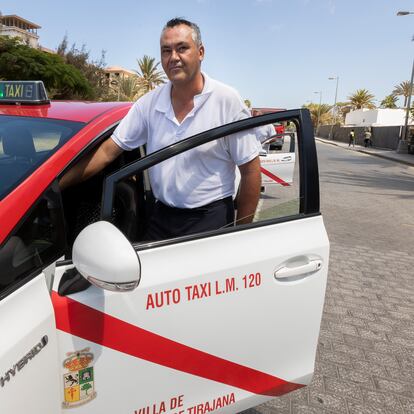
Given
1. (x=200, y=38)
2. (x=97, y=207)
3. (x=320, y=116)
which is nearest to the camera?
(x=200, y=38)

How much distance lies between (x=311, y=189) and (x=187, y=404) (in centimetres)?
99

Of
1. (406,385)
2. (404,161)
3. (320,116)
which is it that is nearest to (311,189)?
(406,385)

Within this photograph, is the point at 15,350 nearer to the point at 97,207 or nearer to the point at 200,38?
the point at 97,207

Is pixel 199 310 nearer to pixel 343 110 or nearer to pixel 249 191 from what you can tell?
pixel 249 191

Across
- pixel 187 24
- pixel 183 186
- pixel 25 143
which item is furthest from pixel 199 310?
pixel 187 24

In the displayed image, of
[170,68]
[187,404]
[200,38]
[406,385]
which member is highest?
[200,38]

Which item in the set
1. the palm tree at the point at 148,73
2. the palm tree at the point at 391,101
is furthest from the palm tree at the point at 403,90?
the palm tree at the point at 148,73

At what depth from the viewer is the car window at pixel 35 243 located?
3.82 ft

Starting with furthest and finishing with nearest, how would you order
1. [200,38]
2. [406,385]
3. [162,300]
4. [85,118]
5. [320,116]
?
[320,116], [406,385], [200,38], [85,118], [162,300]

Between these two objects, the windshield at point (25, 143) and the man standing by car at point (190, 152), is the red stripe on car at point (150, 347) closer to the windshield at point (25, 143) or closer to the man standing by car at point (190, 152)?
the windshield at point (25, 143)

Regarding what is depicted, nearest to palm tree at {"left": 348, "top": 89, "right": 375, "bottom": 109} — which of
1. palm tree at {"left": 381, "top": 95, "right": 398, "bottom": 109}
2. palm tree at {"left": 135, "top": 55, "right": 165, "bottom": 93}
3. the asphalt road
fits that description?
palm tree at {"left": 381, "top": 95, "right": 398, "bottom": 109}

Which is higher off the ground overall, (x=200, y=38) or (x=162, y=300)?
(x=200, y=38)

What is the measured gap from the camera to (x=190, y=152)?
5.67 feet

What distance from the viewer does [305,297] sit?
5.40ft
